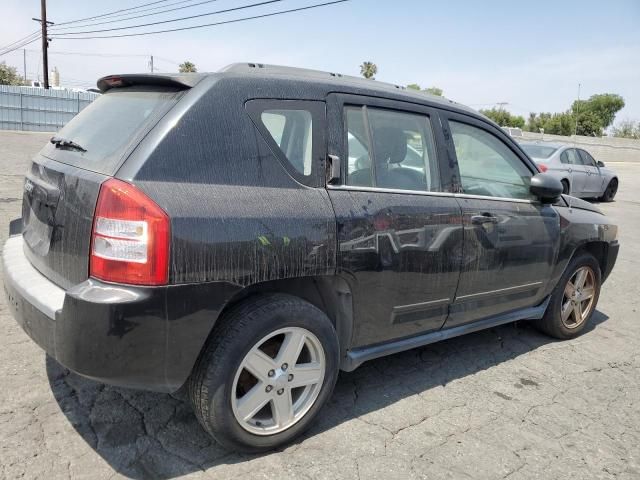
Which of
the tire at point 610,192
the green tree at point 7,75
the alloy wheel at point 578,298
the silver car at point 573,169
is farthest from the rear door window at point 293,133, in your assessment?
the green tree at point 7,75

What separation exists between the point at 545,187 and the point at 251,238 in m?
2.37

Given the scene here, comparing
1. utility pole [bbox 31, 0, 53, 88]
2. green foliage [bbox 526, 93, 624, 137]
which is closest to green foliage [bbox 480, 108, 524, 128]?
green foliage [bbox 526, 93, 624, 137]

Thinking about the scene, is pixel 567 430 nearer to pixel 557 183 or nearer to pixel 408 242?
pixel 408 242

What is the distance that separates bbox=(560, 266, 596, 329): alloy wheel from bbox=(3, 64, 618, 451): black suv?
1237mm

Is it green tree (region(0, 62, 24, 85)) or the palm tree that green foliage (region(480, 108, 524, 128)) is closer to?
the palm tree

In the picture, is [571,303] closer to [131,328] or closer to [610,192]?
[131,328]

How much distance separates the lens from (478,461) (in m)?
2.68

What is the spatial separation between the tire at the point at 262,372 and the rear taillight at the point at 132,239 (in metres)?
0.45

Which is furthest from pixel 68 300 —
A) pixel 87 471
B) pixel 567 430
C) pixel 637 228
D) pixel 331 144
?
pixel 637 228

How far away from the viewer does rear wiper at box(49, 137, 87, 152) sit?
2656mm

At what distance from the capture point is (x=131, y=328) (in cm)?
211

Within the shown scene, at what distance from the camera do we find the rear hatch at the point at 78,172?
229 centimetres

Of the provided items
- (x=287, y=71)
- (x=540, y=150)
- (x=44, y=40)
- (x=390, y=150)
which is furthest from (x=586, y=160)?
(x=44, y=40)

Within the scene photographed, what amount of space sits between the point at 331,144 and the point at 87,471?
1.92 m
